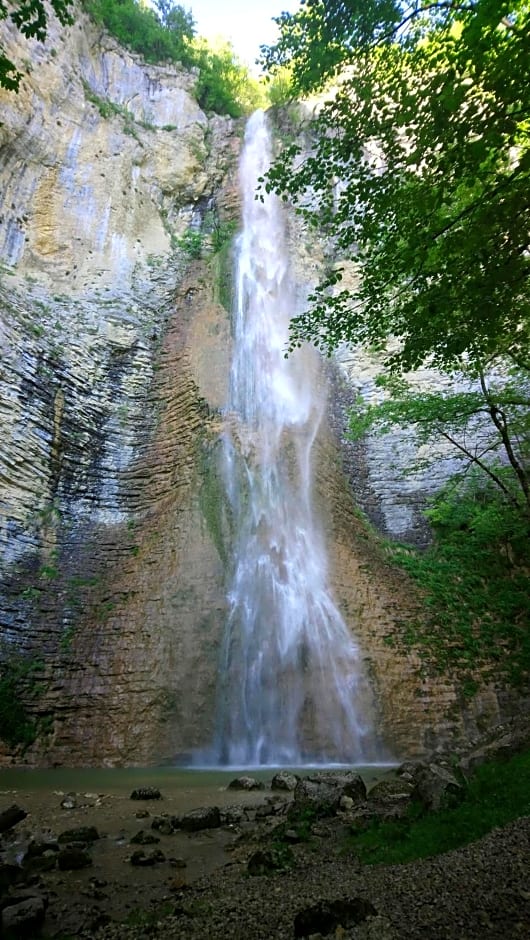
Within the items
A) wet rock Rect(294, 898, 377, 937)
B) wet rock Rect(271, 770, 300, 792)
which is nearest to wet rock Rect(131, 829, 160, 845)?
wet rock Rect(294, 898, 377, 937)

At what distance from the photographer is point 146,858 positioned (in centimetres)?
341

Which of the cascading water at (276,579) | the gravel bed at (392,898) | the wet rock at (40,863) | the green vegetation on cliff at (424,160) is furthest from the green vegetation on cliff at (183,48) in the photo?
the gravel bed at (392,898)

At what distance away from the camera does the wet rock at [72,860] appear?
3277mm

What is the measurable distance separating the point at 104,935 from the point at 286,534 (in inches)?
399

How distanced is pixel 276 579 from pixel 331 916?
9.31 meters

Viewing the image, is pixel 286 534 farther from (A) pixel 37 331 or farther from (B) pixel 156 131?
(B) pixel 156 131

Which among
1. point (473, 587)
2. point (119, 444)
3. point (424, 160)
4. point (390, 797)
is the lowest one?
point (390, 797)

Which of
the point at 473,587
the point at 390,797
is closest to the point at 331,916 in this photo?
the point at 390,797

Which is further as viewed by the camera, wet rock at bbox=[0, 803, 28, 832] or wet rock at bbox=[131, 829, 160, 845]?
wet rock at bbox=[131, 829, 160, 845]

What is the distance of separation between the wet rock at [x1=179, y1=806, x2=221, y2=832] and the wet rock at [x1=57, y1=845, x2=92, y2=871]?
1028 mm

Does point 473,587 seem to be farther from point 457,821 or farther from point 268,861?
point 268,861

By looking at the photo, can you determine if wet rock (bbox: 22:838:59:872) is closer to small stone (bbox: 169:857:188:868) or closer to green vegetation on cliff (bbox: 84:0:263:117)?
small stone (bbox: 169:857:188:868)

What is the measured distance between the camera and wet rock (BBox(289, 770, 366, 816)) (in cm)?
432

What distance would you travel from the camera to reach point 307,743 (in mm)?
9023
